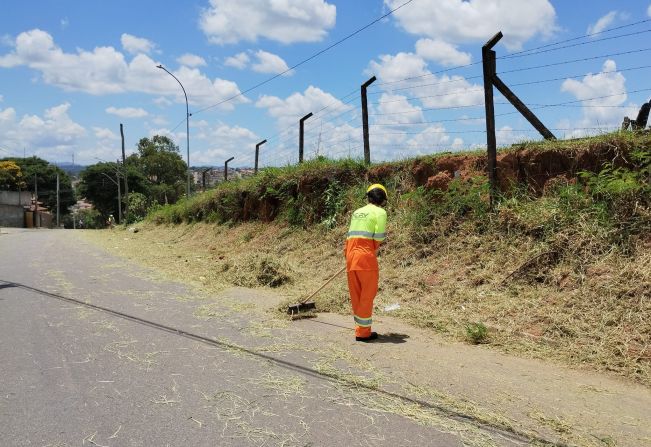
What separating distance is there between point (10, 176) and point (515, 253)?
3306 inches

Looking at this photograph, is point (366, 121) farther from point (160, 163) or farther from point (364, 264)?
point (160, 163)

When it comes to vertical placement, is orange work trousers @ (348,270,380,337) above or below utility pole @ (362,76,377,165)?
below

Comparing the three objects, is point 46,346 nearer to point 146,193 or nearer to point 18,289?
point 18,289

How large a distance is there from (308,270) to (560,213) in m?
5.18

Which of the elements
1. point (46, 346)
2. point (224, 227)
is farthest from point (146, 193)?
point (46, 346)

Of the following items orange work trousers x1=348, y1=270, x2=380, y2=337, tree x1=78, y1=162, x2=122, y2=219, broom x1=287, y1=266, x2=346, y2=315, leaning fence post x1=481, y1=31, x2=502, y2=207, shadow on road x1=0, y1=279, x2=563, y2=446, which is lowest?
shadow on road x1=0, y1=279, x2=563, y2=446

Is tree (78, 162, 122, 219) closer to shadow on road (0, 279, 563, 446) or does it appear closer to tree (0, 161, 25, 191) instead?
tree (0, 161, 25, 191)

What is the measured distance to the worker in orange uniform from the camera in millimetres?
6309

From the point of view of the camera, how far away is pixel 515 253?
7.78 metres

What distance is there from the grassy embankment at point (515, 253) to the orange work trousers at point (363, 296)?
3.41ft

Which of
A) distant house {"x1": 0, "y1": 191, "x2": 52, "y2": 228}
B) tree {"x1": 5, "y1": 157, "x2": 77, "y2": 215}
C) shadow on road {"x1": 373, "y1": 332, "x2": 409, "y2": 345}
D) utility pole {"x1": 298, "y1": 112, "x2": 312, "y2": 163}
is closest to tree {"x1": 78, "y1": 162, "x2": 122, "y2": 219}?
distant house {"x1": 0, "y1": 191, "x2": 52, "y2": 228}

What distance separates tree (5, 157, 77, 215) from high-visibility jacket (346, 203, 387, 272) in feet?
273

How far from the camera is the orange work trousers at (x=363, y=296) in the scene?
629 centimetres

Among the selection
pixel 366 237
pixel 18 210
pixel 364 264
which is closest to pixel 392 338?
A: pixel 364 264
